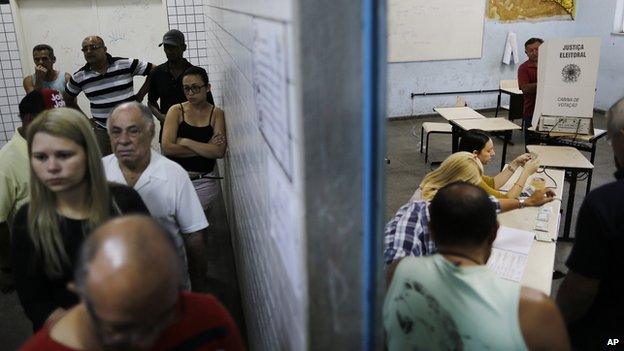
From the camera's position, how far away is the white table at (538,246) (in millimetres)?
2432

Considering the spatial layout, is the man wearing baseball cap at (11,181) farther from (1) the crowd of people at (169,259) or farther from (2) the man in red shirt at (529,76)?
(2) the man in red shirt at (529,76)

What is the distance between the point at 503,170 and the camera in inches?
155

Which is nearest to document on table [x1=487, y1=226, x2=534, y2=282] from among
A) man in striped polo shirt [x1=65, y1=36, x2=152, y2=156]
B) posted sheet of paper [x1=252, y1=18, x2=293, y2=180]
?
posted sheet of paper [x1=252, y1=18, x2=293, y2=180]

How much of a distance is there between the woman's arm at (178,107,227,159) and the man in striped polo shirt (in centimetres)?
145

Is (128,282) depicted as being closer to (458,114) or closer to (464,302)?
(464,302)

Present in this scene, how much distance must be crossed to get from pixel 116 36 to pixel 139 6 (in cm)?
42

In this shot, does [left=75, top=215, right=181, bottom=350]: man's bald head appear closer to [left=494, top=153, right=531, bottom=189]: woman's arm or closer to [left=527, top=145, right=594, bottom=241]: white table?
[left=494, top=153, right=531, bottom=189]: woman's arm

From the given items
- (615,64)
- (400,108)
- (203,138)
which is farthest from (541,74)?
(615,64)

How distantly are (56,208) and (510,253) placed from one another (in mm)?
2167

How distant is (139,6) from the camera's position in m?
5.45

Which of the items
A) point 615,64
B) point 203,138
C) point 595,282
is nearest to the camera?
point 595,282

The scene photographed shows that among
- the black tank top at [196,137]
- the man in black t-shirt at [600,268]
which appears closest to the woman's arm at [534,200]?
the man in black t-shirt at [600,268]

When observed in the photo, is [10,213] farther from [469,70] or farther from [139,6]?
[469,70]

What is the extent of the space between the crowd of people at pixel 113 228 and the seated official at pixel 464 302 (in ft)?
1.93
